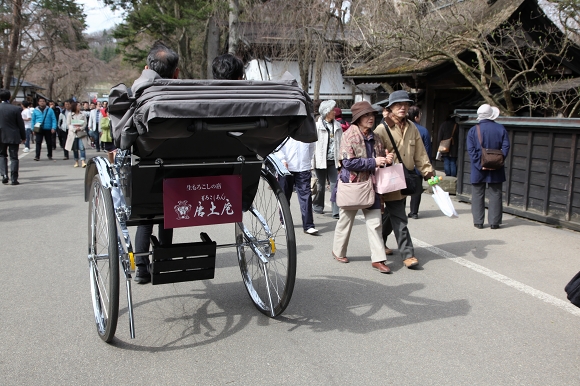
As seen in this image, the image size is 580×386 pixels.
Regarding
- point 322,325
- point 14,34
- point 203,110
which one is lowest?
point 322,325

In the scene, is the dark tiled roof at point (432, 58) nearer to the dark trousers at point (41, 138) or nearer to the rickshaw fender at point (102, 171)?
the rickshaw fender at point (102, 171)

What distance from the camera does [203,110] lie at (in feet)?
10.9

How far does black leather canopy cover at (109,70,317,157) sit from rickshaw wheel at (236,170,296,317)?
24.1 inches

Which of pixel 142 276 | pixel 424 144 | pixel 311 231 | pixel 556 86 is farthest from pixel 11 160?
pixel 556 86

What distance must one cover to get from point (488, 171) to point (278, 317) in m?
4.92

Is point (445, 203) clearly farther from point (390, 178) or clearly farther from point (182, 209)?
point (182, 209)

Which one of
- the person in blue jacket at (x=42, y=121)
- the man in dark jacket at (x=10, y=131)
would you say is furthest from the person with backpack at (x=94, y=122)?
the man in dark jacket at (x=10, y=131)

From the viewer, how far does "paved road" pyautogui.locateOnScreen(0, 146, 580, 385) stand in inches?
140

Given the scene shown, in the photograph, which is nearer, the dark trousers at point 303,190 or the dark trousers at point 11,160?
the dark trousers at point 303,190

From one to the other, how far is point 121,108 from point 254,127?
846mm

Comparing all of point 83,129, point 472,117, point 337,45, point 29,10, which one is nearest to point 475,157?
point 472,117

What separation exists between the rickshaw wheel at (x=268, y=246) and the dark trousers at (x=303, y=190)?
2599mm

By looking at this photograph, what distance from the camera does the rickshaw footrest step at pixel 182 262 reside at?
392 cm

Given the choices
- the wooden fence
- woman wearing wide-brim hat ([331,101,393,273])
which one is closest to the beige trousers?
woman wearing wide-brim hat ([331,101,393,273])
